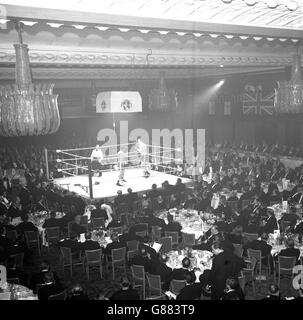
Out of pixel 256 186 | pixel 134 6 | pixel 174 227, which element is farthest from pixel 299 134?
pixel 134 6

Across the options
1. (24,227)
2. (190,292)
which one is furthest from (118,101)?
(190,292)

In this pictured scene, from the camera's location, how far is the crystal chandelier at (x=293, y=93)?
15.3ft

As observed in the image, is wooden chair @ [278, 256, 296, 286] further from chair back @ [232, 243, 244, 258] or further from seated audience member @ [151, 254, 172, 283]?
seated audience member @ [151, 254, 172, 283]

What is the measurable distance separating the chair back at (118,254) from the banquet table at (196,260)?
1338 mm

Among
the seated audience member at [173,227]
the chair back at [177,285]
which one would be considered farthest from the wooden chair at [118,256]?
the chair back at [177,285]

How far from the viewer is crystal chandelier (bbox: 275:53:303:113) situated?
4668 millimetres

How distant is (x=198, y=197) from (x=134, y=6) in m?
9.16

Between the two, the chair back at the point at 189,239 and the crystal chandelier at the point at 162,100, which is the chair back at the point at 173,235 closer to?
the chair back at the point at 189,239

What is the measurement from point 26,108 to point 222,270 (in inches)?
205

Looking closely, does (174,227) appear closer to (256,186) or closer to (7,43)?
(256,186)

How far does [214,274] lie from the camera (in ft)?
23.1

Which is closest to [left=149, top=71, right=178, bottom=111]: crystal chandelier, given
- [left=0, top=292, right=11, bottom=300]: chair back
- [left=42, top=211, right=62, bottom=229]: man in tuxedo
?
[left=0, top=292, right=11, bottom=300]: chair back

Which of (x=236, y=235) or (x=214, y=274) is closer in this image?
(x=214, y=274)

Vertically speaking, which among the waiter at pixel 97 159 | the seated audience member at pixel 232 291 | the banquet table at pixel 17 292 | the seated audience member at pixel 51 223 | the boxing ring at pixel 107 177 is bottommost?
the banquet table at pixel 17 292
